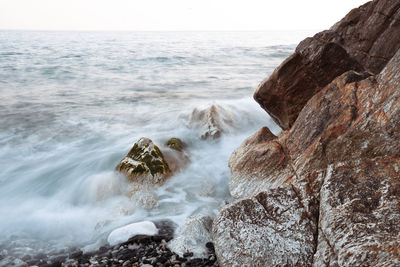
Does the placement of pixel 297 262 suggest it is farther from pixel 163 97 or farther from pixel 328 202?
pixel 163 97

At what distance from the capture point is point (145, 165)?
21.6ft

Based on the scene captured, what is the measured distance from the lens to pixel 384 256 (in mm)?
2719

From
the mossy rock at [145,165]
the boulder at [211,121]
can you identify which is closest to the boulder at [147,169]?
the mossy rock at [145,165]

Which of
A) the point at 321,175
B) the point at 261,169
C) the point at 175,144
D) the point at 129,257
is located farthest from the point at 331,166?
the point at 175,144

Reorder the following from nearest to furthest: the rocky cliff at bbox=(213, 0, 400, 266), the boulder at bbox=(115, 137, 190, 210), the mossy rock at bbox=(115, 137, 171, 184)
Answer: the rocky cliff at bbox=(213, 0, 400, 266) < the boulder at bbox=(115, 137, 190, 210) < the mossy rock at bbox=(115, 137, 171, 184)

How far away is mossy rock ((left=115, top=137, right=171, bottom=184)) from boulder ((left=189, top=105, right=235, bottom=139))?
2.03 meters

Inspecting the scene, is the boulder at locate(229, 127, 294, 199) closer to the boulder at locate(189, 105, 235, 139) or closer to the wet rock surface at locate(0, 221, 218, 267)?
the wet rock surface at locate(0, 221, 218, 267)

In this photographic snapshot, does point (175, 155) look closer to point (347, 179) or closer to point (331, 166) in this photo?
point (331, 166)

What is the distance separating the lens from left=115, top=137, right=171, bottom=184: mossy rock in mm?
6453

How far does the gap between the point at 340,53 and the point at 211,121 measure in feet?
14.4

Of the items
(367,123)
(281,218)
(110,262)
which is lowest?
(110,262)

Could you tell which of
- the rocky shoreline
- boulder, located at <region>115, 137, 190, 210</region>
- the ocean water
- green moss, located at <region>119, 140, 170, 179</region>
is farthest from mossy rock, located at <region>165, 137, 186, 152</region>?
the rocky shoreline

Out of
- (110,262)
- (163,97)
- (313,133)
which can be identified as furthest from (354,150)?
A: (163,97)

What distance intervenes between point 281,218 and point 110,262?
2388 mm
